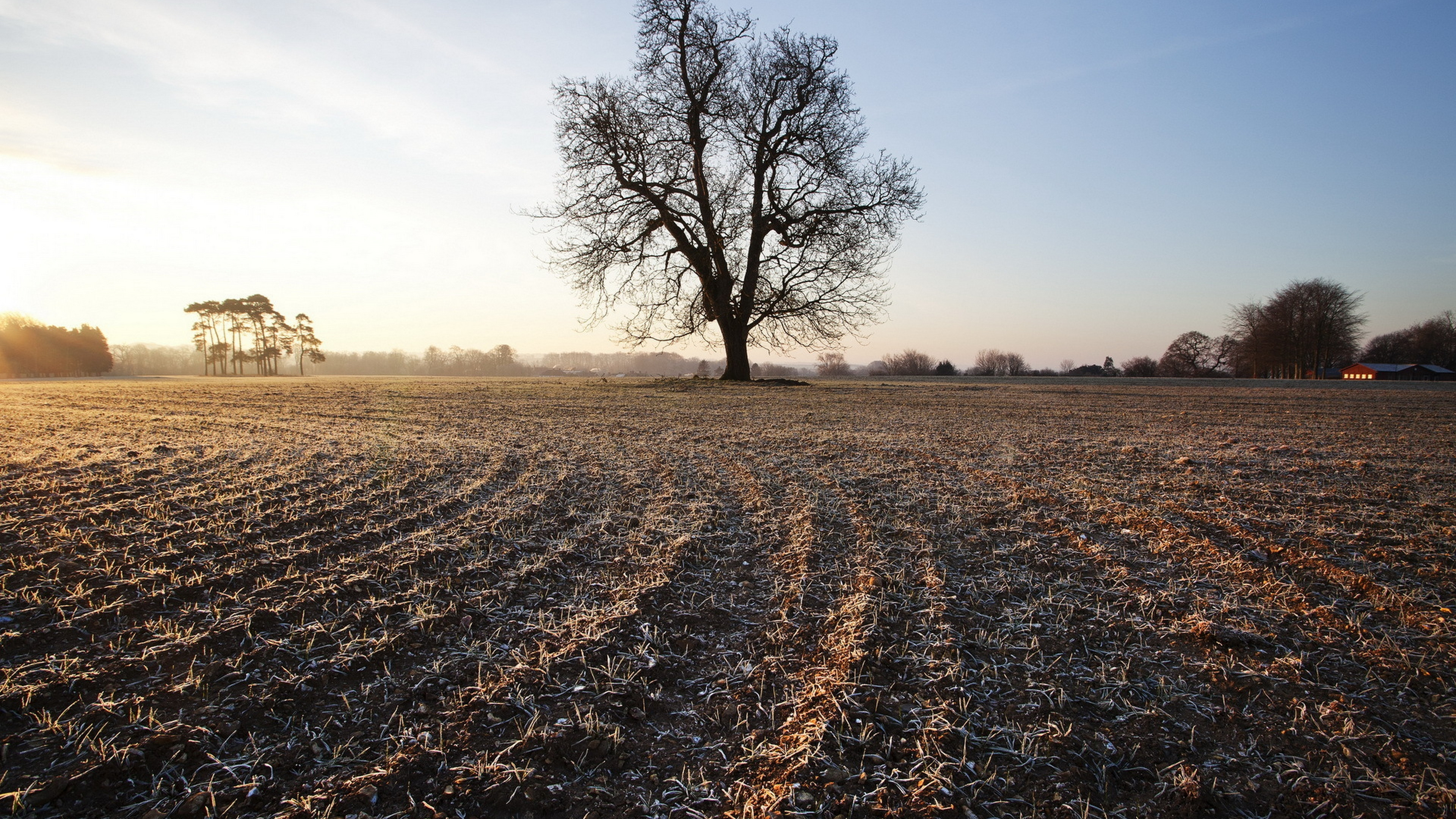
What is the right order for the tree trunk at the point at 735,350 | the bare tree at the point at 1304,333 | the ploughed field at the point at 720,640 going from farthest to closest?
the bare tree at the point at 1304,333 < the tree trunk at the point at 735,350 < the ploughed field at the point at 720,640

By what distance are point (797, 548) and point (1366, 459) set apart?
7.09 meters

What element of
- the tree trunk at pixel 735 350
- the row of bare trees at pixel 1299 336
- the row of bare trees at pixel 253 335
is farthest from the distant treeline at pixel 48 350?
the row of bare trees at pixel 1299 336

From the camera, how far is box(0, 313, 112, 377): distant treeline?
50.8 meters

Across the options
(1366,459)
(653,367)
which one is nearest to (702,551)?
(1366,459)

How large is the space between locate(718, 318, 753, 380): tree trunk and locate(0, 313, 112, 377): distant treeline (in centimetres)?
6476

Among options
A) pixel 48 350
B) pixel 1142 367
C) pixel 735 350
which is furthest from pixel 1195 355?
pixel 48 350

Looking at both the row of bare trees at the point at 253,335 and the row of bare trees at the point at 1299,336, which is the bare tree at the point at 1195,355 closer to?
the row of bare trees at the point at 1299,336

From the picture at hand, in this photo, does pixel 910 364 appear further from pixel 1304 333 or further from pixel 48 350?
pixel 48 350

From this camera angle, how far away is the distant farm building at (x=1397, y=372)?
163 feet

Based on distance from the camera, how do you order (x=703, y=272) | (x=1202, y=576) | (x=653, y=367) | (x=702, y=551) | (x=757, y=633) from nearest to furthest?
(x=757, y=633), (x=1202, y=576), (x=702, y=551), (x=703, y=272), (x=653, y=367)

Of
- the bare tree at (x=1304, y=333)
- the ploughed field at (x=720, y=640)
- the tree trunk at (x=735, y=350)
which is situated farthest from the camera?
the bare tree at (x=1304, y=333)

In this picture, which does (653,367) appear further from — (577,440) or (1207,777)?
(1207,777)

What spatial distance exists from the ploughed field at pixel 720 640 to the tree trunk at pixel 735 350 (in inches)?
607

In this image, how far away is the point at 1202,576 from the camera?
10.6 feet
